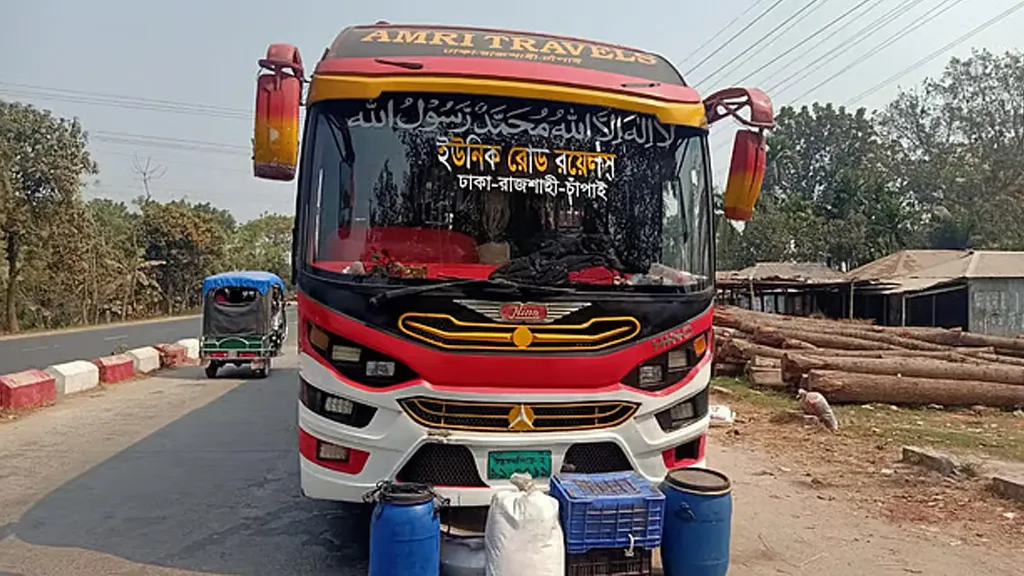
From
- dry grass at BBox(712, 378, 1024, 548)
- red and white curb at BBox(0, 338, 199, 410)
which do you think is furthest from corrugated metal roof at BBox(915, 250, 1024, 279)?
red and white curb at BBox(0, 338, 199, 410)

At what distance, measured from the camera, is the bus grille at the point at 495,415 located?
188 inches

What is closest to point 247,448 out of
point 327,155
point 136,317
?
point 327,155

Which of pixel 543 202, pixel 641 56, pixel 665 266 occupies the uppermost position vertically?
pixel 641 56

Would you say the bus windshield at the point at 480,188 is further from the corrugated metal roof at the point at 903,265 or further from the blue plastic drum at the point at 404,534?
the corrugated metal roof at the point at 903,265

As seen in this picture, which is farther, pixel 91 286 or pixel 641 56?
pixel 91 286

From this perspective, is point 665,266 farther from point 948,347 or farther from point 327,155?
point 948,347

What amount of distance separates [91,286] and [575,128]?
37544 mm

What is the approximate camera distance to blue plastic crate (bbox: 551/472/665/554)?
4453 mm

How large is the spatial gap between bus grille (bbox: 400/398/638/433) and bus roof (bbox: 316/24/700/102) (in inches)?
76.7

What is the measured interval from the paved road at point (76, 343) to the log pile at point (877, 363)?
15506 mm

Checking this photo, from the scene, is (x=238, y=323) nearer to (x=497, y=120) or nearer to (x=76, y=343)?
(x=76, y=343)

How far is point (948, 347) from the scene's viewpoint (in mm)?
17250

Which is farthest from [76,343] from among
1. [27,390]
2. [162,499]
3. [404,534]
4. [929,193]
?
[929,193]

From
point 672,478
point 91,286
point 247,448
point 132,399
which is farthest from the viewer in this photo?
point 91,286
